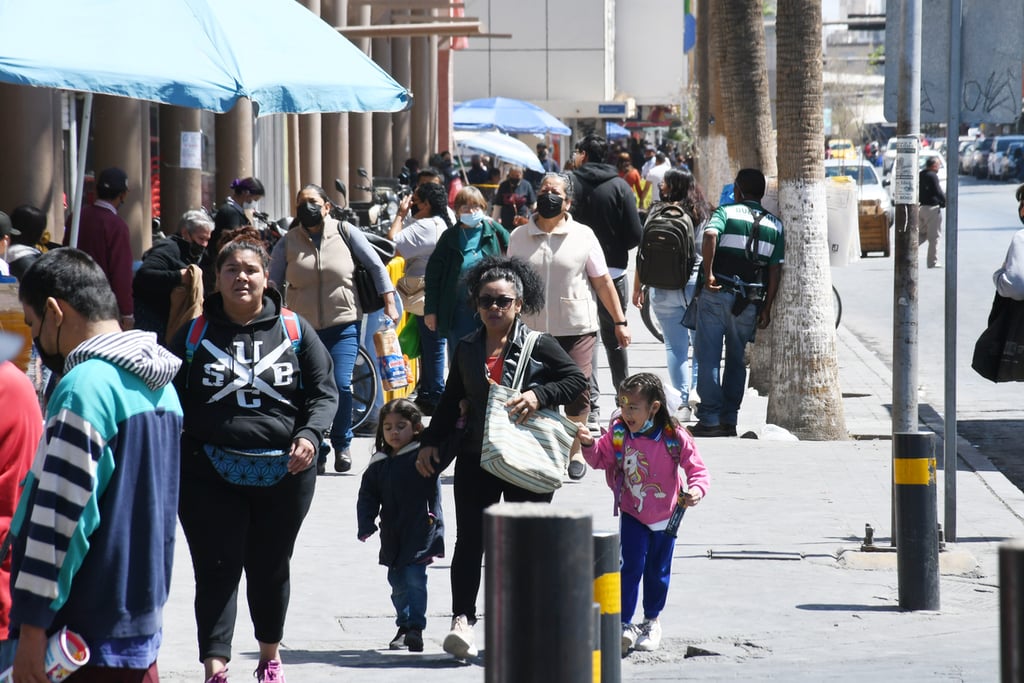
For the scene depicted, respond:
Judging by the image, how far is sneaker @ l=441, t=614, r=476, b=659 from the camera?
6371 millimetres

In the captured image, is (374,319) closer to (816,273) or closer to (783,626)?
(816,273)

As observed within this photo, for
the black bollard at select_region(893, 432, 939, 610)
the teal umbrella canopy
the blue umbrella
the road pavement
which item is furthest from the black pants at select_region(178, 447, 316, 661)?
the blue umbrella

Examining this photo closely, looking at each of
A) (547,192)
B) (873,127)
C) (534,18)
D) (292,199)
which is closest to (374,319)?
(547,192)

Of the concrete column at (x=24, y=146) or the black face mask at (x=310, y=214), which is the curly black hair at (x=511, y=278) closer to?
the black face mask at (x=310, y=214)

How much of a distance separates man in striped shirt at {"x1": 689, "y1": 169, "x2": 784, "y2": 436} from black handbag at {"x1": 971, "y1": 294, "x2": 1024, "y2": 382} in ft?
8.28

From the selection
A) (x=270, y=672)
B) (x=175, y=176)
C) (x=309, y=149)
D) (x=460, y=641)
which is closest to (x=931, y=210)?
(x=309, y=149)

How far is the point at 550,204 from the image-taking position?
9625 mm

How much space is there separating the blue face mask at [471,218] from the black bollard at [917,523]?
4.18 metres

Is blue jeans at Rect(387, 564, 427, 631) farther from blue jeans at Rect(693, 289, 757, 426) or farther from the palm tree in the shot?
the palm tree

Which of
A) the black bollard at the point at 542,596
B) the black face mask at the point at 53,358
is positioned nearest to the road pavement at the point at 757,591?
the black face mask at the point at 53,358

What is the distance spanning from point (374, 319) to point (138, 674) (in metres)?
7.50

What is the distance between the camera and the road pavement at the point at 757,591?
6363 millimetres

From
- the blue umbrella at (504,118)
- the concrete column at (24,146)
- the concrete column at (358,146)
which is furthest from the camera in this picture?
the blue umbrella at (504,118)

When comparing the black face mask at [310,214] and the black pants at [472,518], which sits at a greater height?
the black face mask at [310,214]
